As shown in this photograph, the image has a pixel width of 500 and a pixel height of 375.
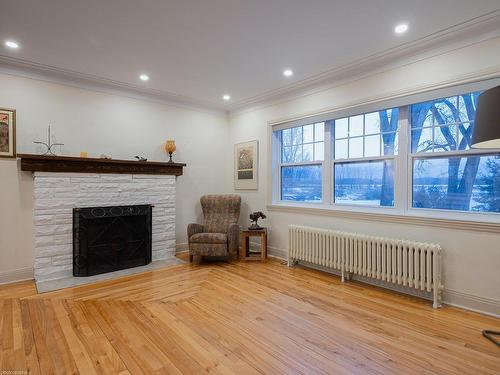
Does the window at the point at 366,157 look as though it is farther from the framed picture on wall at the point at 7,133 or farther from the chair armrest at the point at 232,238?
the framed picture on wall at the point at 7,133

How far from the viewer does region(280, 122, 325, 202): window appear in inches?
164

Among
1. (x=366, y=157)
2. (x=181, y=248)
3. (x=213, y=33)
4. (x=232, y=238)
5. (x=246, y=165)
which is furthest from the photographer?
(x=246, y=165)

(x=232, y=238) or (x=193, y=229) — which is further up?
(x=193, y=229)

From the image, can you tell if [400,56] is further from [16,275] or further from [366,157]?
[16,275]

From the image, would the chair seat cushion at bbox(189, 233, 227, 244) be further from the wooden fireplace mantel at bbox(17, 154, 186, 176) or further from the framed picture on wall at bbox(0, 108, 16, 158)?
the framed picture on wall at bbox(0, 108, 16, 158)

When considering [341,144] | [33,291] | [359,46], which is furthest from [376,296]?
[33,291]

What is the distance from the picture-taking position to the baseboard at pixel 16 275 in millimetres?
3352

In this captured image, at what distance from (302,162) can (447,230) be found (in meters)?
2.10

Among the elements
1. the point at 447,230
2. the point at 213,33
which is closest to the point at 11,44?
the point at 213,33

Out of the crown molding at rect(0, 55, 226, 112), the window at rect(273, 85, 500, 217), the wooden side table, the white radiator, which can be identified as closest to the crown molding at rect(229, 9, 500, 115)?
the window at rect(273, 85, 500, 217)

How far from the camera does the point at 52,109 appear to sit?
3650 mm

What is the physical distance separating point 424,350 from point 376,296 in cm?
100

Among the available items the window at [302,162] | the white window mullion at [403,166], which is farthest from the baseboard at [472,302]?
the window at [302,162]

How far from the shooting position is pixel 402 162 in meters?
3.25
